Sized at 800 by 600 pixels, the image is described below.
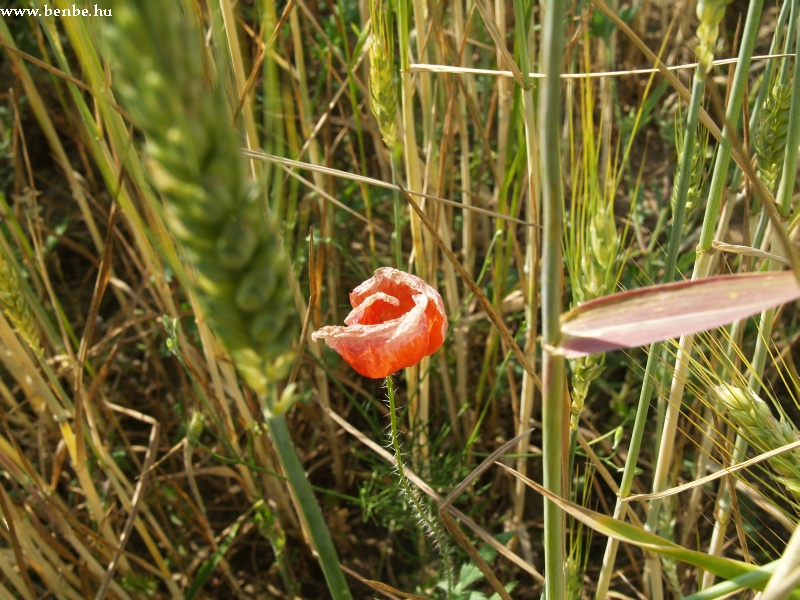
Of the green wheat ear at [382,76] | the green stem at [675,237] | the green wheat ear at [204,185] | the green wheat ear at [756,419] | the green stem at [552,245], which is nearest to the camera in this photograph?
the green wheat ear at [204,185]

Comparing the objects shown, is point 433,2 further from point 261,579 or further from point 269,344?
point 261,579

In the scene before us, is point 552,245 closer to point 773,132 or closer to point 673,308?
point 673,308

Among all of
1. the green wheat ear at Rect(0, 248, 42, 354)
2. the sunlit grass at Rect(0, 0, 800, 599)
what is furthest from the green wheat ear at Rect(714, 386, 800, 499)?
the green wheat ear at Rect(0, 248, 42, 354)

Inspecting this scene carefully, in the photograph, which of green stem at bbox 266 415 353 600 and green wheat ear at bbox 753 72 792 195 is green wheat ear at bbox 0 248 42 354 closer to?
green stem at bbox 266 415 353 600

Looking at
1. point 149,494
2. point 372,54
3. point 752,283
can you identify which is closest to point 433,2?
point 372,54

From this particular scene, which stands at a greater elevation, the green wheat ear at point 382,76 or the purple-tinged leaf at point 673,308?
the green wheat ear at point 382,76

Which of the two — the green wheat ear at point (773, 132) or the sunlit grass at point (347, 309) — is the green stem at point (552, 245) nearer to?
the sunlit grass at point (347, 309)

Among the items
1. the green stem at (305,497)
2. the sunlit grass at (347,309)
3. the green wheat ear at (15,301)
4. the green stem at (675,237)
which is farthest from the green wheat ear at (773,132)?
the green wheat ear at (15,301)
